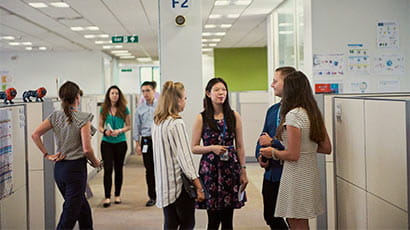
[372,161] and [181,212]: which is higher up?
[372,161]

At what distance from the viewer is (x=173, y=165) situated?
10.9 feet

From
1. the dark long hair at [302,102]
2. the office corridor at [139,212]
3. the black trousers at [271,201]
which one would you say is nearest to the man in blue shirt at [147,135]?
the office corridor at [139,212]

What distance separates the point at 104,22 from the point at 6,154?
24.8ft

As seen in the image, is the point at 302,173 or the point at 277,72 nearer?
the point at 302,173

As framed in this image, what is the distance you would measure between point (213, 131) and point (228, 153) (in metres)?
0.19

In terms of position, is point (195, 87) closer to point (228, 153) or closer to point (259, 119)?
point (228, 153)

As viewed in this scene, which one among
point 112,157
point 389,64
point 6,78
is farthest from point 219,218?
point 6,78

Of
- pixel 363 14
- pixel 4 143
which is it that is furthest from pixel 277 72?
pixel 363 14

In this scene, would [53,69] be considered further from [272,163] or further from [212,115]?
[272,163]

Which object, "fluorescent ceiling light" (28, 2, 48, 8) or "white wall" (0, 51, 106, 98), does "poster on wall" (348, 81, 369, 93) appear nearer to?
"fluorescent ceiling light" (28, 2, 48, 8)

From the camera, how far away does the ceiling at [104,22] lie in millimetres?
8844

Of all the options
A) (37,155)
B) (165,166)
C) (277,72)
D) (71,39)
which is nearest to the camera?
(165,166)

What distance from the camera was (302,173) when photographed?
3004 mm

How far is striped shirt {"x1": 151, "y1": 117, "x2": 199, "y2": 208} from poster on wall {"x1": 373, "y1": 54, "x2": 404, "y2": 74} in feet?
13.8
